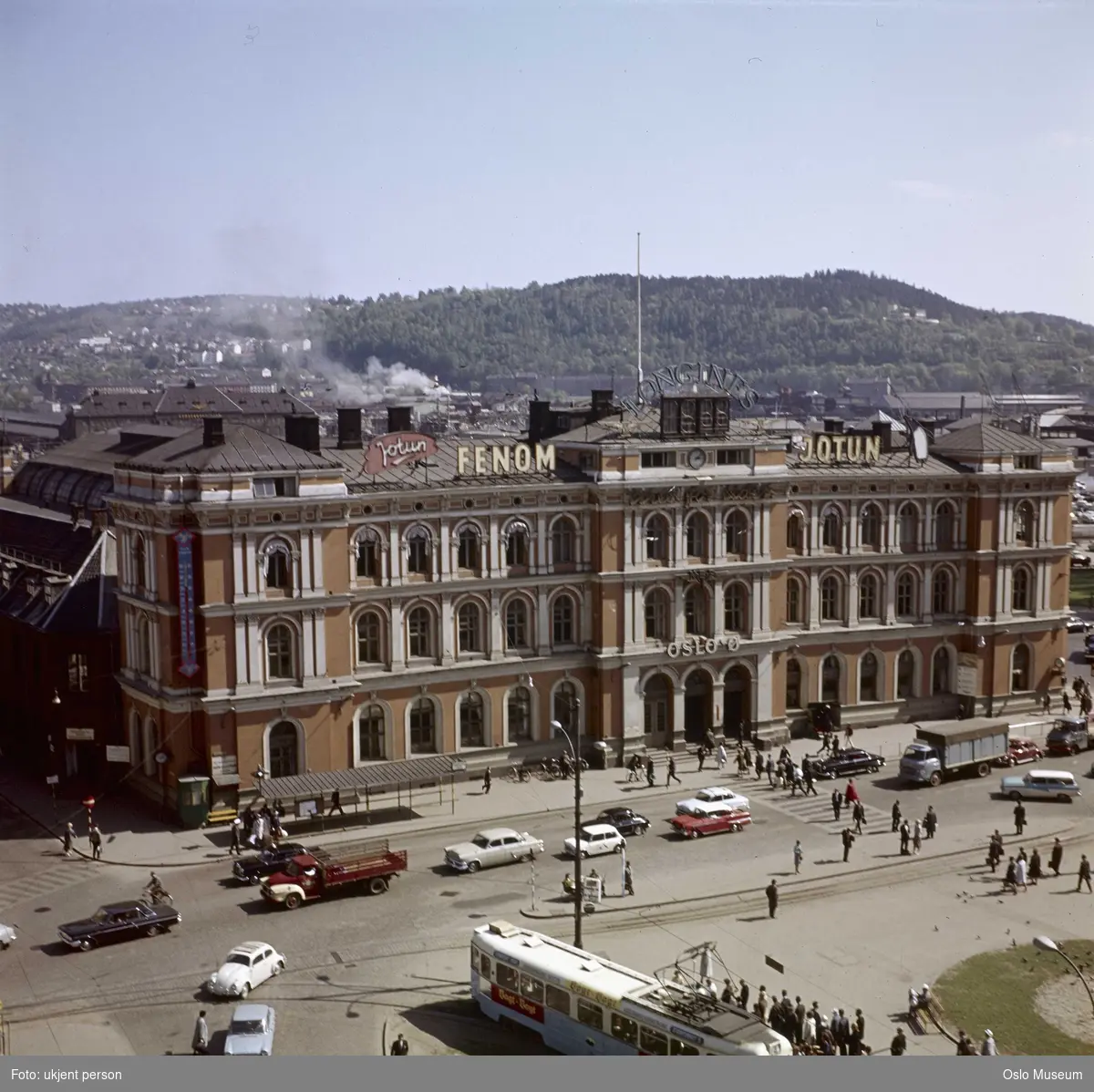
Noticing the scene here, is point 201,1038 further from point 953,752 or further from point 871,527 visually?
point 871,527

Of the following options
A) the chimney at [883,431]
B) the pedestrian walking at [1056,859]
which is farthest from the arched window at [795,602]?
the pedestrian walking at [1056,859]

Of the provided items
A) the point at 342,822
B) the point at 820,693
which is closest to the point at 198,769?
the point at 342,822

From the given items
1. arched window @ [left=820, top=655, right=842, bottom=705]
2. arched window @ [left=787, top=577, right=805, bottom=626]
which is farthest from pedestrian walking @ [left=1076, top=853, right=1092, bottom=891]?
arched window @ [left=787, top=577, right=805, bottom=626]

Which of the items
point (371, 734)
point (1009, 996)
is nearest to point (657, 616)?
point (371, 734)

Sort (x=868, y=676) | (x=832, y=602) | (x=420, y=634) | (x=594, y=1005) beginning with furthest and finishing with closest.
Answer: (x=868, y=676)
(x=832, y=602)
(x=420, y=634)
(x=594, y=1005)

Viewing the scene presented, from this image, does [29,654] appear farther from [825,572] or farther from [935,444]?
[935,444]

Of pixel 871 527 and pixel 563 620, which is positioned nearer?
pixel 563 620
